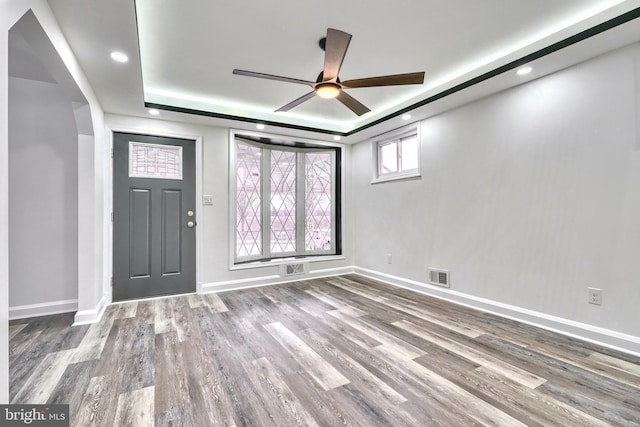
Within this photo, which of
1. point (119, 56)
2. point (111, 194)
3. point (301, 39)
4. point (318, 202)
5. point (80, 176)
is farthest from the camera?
point (318, 202)

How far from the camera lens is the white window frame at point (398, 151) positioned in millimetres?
3953

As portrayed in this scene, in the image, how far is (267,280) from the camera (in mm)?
4371

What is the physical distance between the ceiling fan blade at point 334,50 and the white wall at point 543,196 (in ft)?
6.28

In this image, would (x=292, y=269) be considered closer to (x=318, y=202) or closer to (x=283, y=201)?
(x=283, y=201)

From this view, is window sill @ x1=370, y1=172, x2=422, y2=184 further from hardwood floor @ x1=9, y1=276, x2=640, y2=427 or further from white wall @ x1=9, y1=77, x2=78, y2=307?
white wall @ x1=9, y1=77, x2=78, y2=307

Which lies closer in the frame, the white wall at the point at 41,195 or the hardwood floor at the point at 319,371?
the hardwood floor at the point at 319,371

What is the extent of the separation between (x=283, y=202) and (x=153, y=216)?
1.85 meters

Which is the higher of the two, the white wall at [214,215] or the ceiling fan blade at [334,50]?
the ceiling fan blade at [334,50]

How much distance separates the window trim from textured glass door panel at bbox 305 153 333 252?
0.27ft

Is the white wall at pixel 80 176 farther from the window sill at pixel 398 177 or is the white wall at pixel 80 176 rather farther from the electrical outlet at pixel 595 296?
the electrical outlet at pixel 595 296

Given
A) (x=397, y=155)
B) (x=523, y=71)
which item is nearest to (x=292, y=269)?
(x=397, y=155)

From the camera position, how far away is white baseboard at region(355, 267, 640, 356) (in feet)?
7.23

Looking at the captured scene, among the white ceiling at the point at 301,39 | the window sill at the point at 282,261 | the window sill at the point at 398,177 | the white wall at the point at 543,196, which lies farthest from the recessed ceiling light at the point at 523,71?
the window sill at the point at 282,261

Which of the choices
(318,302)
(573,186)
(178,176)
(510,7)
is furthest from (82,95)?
(573,186)
